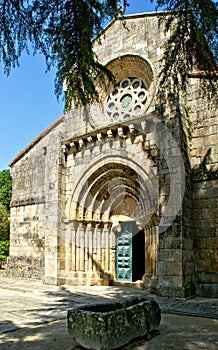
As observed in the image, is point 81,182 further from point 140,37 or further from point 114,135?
point 140,37

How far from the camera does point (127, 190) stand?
932cm

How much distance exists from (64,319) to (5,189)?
Answer: 60.2 ft

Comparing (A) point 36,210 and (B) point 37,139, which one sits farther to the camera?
(B) point 37,139

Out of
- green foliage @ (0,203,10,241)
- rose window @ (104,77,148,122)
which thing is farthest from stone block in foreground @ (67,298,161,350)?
green foliage @ (0,203,10,241)

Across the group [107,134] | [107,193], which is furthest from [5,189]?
[107,134]

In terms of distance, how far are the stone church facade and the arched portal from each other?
0.03 m

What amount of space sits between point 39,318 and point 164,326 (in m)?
1.89

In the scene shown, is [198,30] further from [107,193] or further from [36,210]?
[36,210]

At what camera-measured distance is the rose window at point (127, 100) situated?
30.5ft

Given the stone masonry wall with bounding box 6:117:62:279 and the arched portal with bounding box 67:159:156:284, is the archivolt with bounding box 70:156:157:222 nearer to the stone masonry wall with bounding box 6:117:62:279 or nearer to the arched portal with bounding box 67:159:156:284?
the arched portal with bounding box 67:159:156:284

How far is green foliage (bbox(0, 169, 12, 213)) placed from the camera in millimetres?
22095

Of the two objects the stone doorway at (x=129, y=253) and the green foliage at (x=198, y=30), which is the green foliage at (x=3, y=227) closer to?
the stone doorway at (x=129, y=253)

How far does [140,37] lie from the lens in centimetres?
909

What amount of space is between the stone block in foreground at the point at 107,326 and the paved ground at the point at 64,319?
0.18m
